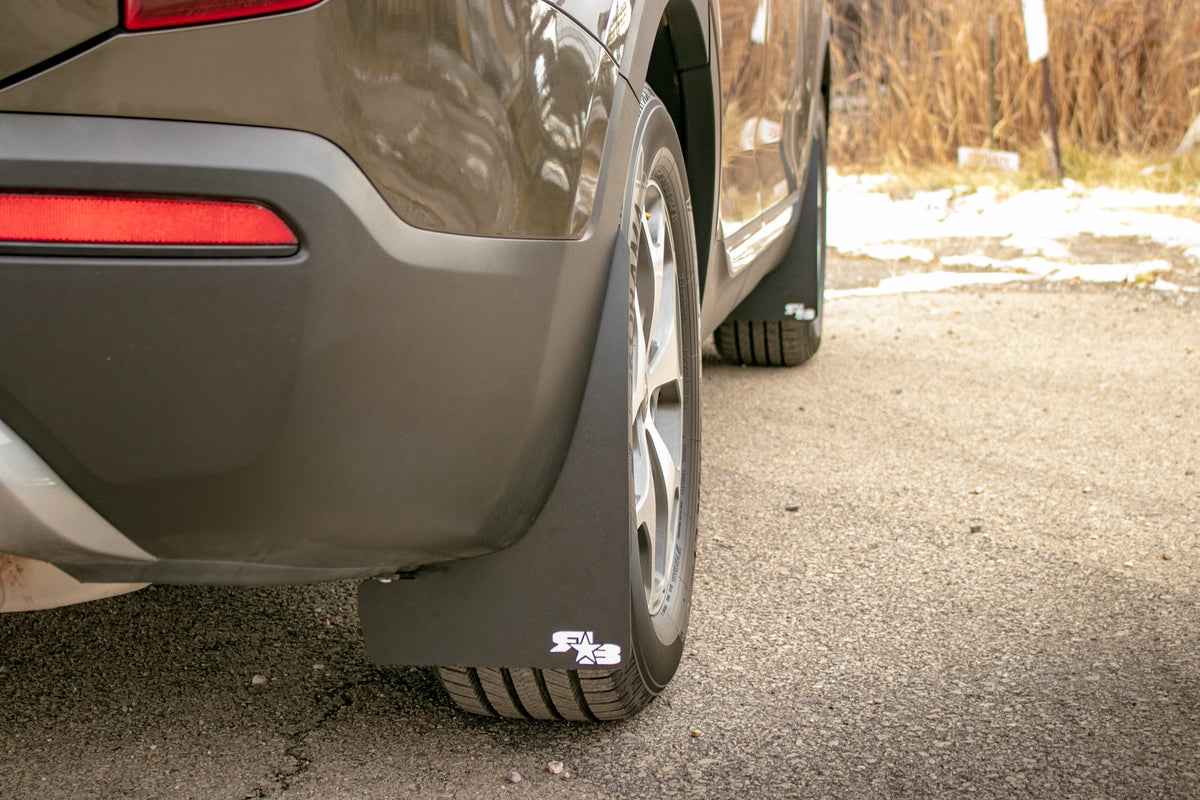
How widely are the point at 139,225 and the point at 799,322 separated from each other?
10.0 ft

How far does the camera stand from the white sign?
7129mm

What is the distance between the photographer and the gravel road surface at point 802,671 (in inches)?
59.9

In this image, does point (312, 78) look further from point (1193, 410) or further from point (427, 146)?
point (1193, 410)

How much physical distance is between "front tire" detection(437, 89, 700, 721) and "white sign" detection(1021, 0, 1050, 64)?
613 centimetres

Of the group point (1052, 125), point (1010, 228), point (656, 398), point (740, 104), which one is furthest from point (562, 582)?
point (1052, 125)

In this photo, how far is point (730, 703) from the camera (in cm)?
172

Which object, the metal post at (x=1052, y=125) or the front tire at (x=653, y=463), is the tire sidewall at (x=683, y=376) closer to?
the front tire at (x=653, y=463)

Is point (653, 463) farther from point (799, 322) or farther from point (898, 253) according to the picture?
point (898, 253)

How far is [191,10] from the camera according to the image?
970 mm

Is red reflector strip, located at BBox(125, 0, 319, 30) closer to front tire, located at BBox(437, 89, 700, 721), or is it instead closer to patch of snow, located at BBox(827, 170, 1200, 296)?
front tire, located at BBox(437, 89, 700, 721)

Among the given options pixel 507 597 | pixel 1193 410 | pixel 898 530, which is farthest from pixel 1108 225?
pixel 507 597

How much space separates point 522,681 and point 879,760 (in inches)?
20.0

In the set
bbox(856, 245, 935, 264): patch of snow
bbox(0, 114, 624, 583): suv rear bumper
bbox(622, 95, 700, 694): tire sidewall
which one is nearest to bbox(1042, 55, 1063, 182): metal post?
bbox(856, 245, 935, 264): patch of snow

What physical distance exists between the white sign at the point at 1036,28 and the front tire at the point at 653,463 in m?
6.13
